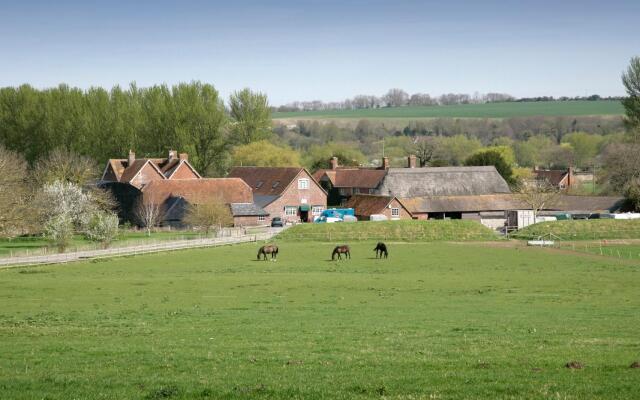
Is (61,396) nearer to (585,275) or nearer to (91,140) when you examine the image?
(585,275)

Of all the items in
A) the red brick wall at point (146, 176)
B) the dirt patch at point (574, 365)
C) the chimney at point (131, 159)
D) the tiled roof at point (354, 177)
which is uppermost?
the chimney at point (131, 159)

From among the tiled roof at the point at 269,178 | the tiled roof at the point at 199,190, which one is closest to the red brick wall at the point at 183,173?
the tiled roof at the point at 269,178

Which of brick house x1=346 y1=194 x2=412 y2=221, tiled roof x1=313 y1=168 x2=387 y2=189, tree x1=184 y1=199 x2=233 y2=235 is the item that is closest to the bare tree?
brick house x1=346 y1=194 x2=412 y2=221

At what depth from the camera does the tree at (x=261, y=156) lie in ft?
372

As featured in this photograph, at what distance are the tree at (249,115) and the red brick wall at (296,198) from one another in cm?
Result: 2754

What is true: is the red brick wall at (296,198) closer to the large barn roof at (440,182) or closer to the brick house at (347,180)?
the large barn roof at (440,182)

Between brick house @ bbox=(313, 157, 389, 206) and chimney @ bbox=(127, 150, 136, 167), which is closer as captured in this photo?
chimney @ bbox=(127, 150, 136, 167)

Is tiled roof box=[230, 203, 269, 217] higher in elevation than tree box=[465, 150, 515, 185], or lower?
lower

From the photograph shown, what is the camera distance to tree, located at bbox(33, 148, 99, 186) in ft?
287

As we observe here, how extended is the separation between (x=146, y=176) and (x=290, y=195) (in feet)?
52.6

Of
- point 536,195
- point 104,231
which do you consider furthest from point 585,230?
point 104,231

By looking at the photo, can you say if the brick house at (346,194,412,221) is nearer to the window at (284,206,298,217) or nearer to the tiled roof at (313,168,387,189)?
the window at (284,206,298,217)

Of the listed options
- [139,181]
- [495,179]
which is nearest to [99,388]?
[139,181]

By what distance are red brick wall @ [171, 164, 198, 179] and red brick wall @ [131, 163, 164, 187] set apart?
1.57 meters
